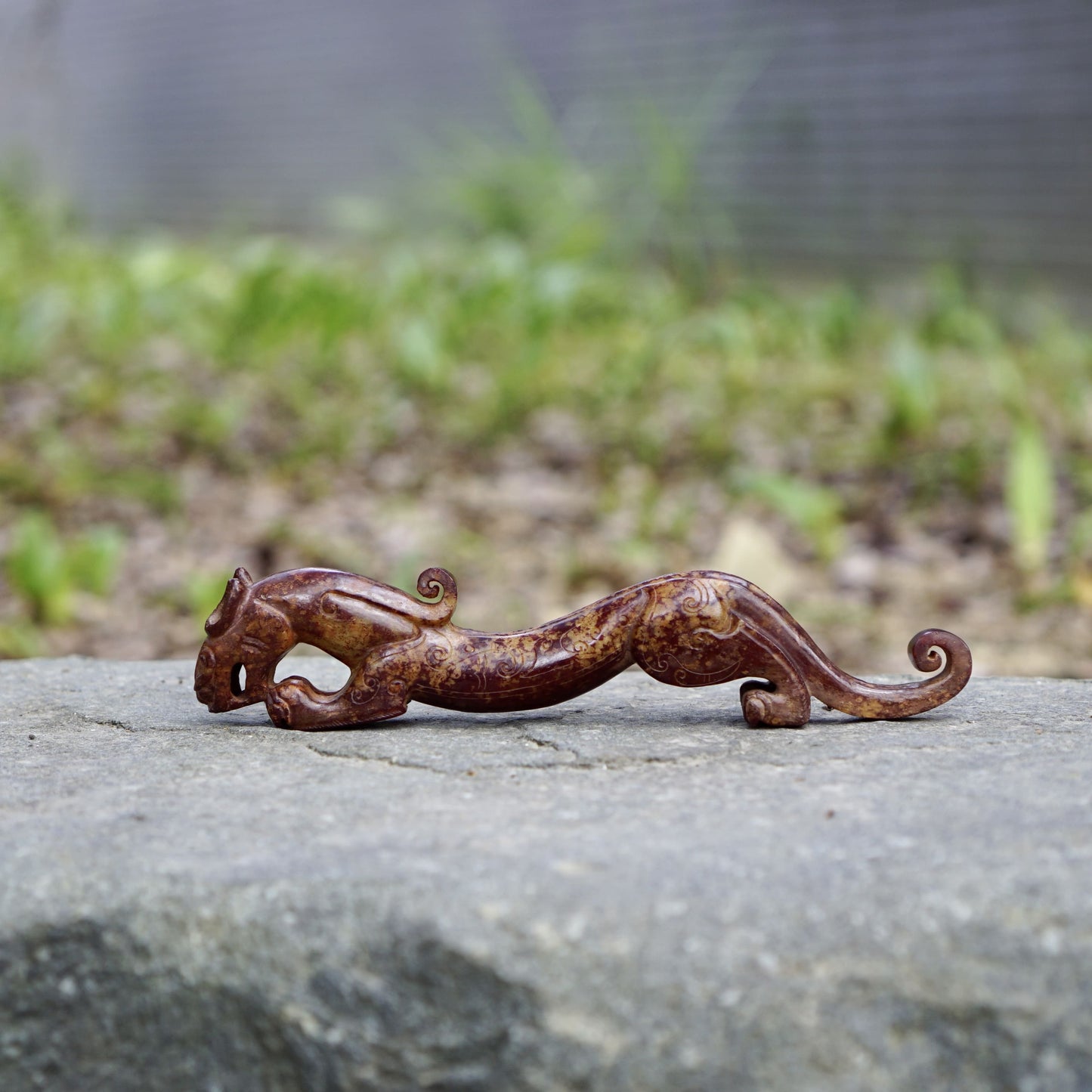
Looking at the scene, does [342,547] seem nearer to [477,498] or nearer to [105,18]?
[477,498]

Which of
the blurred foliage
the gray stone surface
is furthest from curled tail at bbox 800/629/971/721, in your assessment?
the blurred foliage

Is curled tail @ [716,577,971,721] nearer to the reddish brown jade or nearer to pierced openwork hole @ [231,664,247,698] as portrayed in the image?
the reddish brown jade

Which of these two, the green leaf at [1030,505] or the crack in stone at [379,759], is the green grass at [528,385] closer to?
the green leaf at [1030,505]

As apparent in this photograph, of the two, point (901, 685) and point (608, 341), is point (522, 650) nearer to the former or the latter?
point (901, 685)

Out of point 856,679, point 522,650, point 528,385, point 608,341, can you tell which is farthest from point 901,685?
point 608,341

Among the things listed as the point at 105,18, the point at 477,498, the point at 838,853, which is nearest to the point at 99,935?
the point at 838,853
